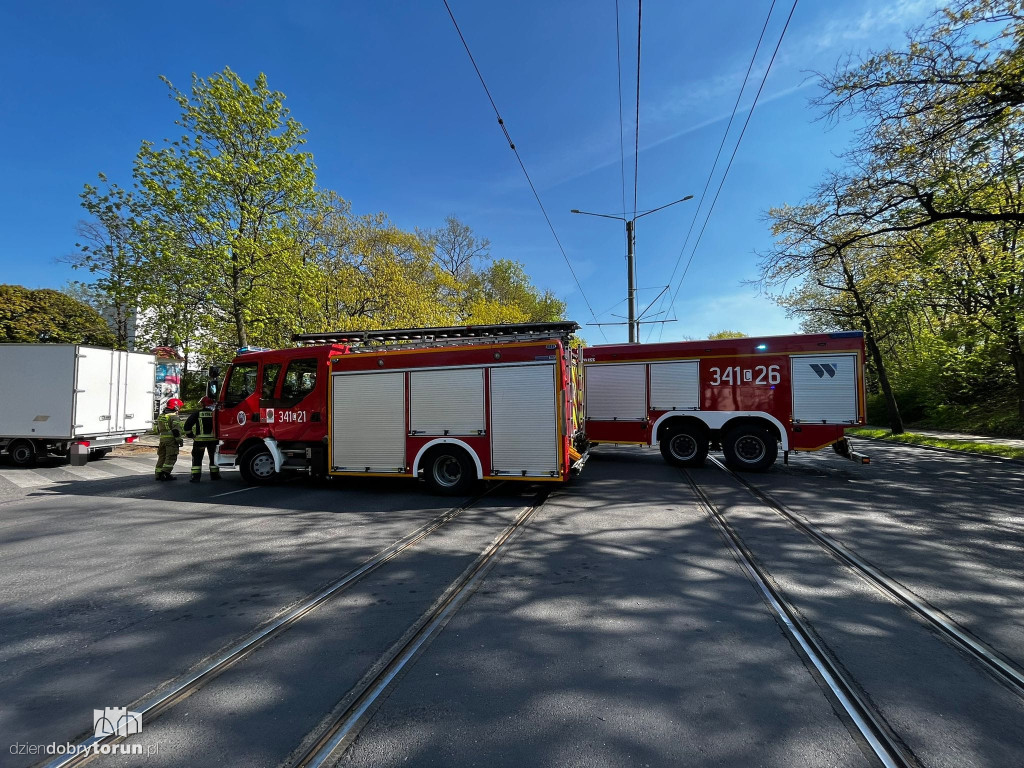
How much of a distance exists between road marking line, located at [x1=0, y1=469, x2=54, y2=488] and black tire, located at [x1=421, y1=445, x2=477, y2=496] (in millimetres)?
8270

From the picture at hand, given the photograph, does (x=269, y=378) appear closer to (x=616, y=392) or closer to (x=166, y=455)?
(x=166, y=455)

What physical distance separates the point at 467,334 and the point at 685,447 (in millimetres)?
6204

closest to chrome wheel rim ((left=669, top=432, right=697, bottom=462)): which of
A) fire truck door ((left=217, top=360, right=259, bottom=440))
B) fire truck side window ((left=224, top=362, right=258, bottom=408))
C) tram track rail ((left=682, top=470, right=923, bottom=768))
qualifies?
tram track rail ((left=682, top=470, right=923, bottom=768))

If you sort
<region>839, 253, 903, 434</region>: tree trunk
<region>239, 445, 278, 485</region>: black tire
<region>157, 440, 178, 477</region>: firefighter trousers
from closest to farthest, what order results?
<region>239, 445, 278, 485</region>: black tire < <region>157, 440, 178, 477</region>: firefighter trousers < <region>839, 253, 903, 434</region>: tree trunk

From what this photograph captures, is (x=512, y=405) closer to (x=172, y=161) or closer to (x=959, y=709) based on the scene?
(x=959, y=709)

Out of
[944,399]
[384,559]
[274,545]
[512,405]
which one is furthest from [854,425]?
[944,399]

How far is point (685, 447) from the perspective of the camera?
11.3 m

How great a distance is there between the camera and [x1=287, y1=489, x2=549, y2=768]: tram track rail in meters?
2.20

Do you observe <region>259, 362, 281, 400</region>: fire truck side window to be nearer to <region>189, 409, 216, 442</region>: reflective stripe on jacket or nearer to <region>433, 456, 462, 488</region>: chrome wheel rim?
<region>189, 409, 216, 442</region>: reflective stripe on jacket

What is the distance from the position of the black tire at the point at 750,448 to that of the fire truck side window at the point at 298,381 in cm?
898

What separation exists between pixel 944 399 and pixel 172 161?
115 ft

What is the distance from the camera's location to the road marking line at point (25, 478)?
383 inches

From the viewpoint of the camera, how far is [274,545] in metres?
5.41

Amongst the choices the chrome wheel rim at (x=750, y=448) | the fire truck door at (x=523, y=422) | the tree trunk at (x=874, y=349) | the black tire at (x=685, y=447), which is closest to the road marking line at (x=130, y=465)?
the fire truck door at (x=523, y=422)
